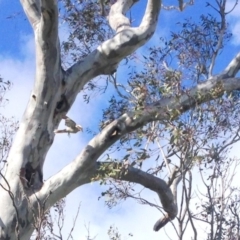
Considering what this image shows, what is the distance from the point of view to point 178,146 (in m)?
4.16

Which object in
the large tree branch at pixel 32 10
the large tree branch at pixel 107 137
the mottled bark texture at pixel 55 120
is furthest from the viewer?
the large tree branch at pixel 32 10

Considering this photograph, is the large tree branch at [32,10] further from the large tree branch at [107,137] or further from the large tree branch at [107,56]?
the large tree branch at [107,137]

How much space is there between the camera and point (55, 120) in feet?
18.2

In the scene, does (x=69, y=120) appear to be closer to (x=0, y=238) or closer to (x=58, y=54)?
(x=58, y=54)

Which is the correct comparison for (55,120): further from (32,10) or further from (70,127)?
(32,10)

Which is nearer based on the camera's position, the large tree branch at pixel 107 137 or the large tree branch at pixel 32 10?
the large tree branch at pixel 107 137

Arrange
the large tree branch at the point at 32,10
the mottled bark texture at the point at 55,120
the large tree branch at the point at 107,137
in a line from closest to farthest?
the mottled bark texture at the point at 55,120 → the large tree branch at the point at 107,137 → the large tree branch at the point at 32,10

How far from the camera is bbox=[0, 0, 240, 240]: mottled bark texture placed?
4.96 meters

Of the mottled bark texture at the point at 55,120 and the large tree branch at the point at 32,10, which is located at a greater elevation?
the large tree branch at the point at 32,10

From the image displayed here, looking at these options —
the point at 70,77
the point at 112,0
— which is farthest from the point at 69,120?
the point at 112,0

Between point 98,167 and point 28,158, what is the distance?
1.93 ft

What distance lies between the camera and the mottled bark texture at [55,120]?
195 inches

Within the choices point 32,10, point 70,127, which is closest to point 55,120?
point 70,127

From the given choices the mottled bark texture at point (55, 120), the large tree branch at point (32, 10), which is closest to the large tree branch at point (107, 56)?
the mottled bark texture at point (55, 120)
